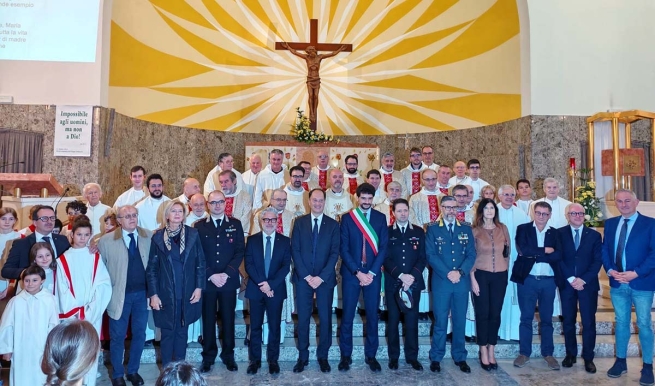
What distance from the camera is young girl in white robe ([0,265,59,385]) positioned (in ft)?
12.5

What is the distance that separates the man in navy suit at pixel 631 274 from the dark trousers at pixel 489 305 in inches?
41.2

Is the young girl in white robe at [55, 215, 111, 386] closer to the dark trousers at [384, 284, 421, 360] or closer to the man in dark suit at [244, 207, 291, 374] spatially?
the man in dark suit at [244, 207, 291, 374]

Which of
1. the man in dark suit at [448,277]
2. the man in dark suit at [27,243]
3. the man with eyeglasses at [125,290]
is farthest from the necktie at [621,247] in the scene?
the man in dark suit at [27,243]

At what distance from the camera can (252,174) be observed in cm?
744

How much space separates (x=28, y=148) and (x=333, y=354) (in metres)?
Answer: 5.71

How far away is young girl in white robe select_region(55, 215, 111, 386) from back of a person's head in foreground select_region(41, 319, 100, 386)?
263 cm

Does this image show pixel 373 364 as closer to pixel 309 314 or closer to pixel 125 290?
pixel 309 314

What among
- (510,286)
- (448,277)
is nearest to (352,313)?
(448,277)

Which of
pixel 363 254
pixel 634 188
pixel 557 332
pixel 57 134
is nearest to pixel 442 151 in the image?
pixel 634 188

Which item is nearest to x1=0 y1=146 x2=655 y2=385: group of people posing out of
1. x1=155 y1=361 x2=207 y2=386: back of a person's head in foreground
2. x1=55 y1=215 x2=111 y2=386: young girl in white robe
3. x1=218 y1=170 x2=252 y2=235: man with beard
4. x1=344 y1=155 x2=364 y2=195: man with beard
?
x1=55 y1=215 x2=111 y2=386: young girl in white robe

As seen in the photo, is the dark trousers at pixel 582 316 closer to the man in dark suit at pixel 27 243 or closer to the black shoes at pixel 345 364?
the black shoes at pixel 345 364

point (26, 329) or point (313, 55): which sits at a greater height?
point (313, 55)

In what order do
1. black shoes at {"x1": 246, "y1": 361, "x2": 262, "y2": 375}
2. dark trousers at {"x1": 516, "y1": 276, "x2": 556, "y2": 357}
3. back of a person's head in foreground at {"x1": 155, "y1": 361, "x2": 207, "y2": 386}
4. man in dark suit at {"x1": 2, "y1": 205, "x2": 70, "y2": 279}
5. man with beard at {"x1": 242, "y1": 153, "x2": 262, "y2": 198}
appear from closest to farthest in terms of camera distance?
back of a person's head in foreground at {"x1": 155, "y1": 361, "x2": 207, "y2": 386} < man in dark suit at {"x1": 2, "y1": 205, "x2": 70, "y2": 279} < black shoes at {"x1": 246, "y1": 361, "x2": 262, "y2": 375} < dark trousers at {"x1": 516, "y1": 276, "x2": 556, "y2": 357} < man with beard at {"x1": 242, "y1": 153, "x2": 262, "y2": 198}

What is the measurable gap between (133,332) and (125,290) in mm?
407
